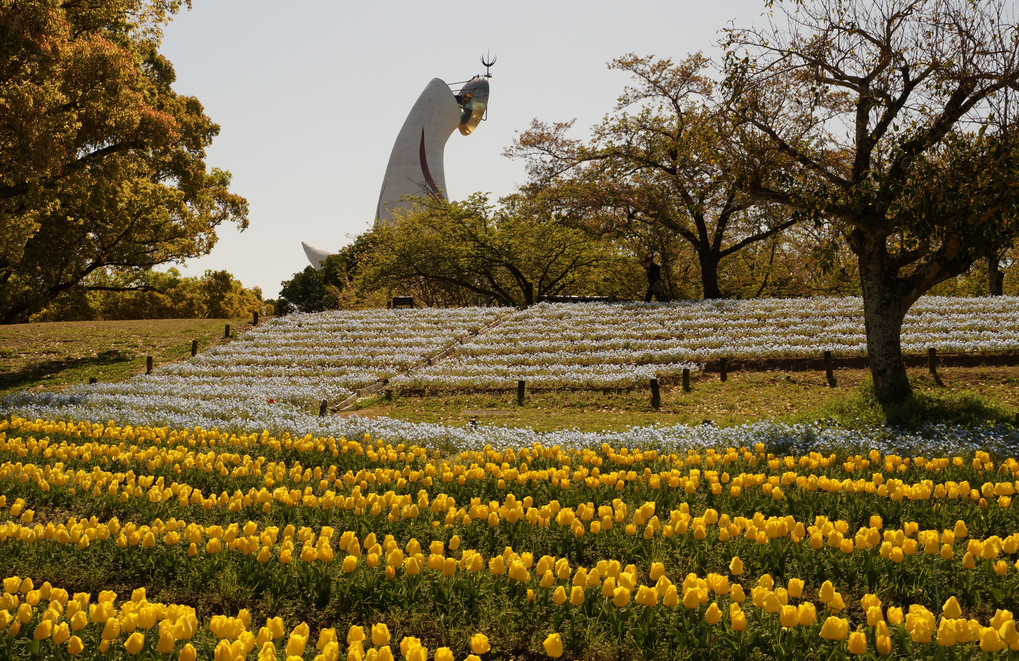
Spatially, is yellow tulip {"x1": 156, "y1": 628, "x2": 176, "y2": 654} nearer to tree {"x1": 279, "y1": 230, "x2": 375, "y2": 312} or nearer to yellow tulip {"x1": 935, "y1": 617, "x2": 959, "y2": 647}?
yellow tulip {"x1": 935, "y1": 617, "x2": 959, "y2": 647}

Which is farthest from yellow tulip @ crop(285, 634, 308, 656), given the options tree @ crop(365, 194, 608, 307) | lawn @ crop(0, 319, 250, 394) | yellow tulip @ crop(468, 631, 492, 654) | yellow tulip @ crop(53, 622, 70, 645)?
tree @ crop(365, 194, 608, 307)

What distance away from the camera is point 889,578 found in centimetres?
465

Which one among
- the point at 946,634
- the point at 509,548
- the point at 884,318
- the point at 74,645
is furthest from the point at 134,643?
the point at 884,318

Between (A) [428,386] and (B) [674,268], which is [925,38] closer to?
(A) [428,386]

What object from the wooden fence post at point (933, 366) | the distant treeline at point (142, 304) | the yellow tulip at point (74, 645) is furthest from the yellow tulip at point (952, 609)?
the distant treeline at point (142, 304)

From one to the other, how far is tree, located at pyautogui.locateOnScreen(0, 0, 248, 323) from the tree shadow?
364 cm

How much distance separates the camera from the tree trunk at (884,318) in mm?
12969

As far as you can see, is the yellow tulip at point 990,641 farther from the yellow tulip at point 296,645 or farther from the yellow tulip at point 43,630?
the yellow tulip at point 43,630

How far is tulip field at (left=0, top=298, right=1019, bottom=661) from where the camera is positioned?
12.0 ft

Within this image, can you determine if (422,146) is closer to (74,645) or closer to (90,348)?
(90,348)

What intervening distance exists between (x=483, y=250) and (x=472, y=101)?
4195cm

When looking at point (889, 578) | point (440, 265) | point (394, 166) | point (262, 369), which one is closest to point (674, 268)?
point (440, 265)

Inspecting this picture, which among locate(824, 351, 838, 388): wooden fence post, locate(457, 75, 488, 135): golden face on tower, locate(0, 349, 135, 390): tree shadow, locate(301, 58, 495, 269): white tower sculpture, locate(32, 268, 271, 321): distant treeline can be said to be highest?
locate(457, 75, 488, 135): golden face on tower

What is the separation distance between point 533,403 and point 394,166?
59.2m
